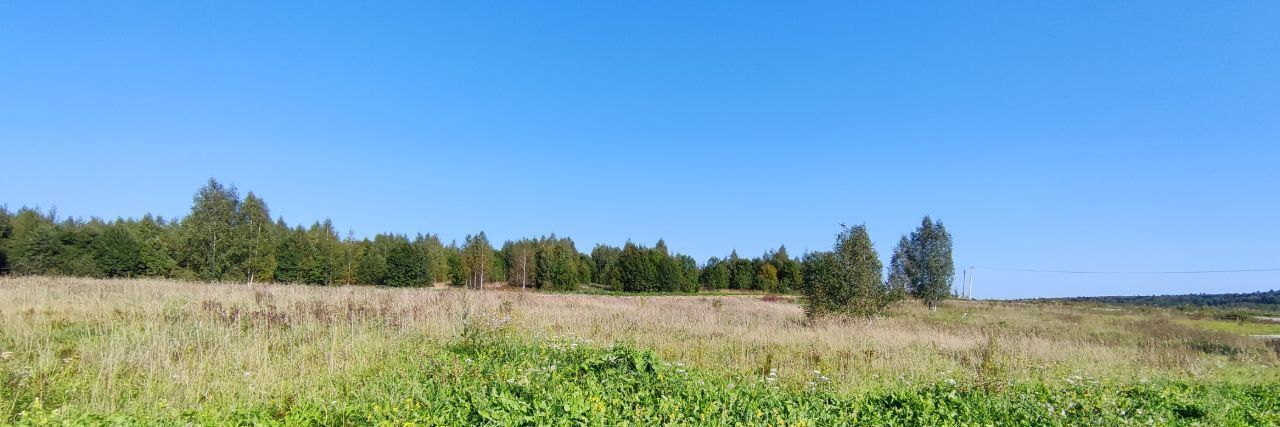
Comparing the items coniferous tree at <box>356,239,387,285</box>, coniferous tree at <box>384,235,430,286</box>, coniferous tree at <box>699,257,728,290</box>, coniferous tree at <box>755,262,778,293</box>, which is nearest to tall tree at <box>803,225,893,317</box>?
coniferous tree at <box>384,235,430,286</box>

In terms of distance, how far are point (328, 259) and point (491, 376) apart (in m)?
46.5

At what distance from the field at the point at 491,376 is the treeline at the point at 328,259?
846 centimetres

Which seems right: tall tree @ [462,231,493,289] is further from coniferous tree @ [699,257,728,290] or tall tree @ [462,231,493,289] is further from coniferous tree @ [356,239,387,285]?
coniferous tree @ [699,257,728,290]

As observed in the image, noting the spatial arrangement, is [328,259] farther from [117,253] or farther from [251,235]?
[251,235]

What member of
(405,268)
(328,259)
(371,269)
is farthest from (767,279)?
(328,259)

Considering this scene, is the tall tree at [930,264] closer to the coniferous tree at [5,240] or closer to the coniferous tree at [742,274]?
the coniferous tree at [742,274]

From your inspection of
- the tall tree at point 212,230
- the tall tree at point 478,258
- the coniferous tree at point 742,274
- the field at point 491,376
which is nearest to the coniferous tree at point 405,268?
the tall tree at point 478,258

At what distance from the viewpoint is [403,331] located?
936 cm

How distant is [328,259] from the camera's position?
4644cm

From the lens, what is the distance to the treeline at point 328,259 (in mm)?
26188

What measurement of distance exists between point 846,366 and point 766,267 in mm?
62419

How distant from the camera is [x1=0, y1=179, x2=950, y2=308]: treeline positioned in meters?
26.2

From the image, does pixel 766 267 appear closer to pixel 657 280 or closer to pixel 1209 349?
pixel 657 280

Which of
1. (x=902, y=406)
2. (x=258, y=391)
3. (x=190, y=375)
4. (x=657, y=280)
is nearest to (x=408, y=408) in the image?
(x=258, y=391)
